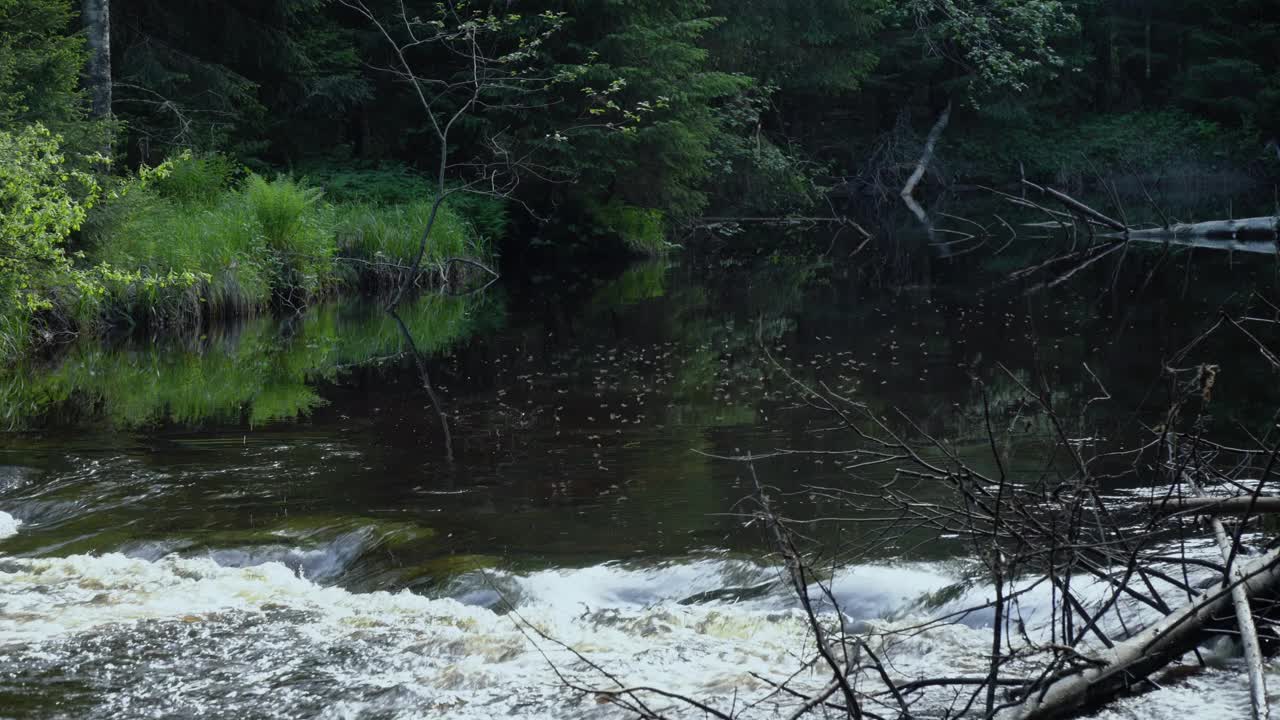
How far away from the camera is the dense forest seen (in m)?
12.9

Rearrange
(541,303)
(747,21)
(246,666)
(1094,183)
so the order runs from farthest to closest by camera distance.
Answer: (1094,183) → (747,21) → (541,303) → (246,666)

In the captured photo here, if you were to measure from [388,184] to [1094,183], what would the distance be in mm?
23883

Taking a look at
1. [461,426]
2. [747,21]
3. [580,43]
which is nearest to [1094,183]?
[747,21]

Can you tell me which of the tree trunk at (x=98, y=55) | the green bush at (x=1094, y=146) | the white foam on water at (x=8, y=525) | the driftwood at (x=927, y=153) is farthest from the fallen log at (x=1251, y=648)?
the green bush at (x=1094, y=146)

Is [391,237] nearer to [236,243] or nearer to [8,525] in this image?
[236,243]

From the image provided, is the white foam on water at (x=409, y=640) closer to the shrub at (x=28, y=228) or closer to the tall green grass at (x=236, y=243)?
the shrub at (x=28, y=228)

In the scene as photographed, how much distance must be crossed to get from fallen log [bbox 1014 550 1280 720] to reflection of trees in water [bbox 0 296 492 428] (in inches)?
277

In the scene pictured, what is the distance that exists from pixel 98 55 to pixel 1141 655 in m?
15.2

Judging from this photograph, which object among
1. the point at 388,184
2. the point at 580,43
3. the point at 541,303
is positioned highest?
the point at 580,43

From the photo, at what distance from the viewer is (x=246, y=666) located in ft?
16.1

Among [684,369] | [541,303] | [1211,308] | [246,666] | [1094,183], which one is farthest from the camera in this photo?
[1094,183]

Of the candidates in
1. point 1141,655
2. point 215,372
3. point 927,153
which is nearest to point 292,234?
point 215,372

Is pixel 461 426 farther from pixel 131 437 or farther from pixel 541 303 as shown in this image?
pixel 541 303

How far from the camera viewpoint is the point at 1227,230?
22.0 m
